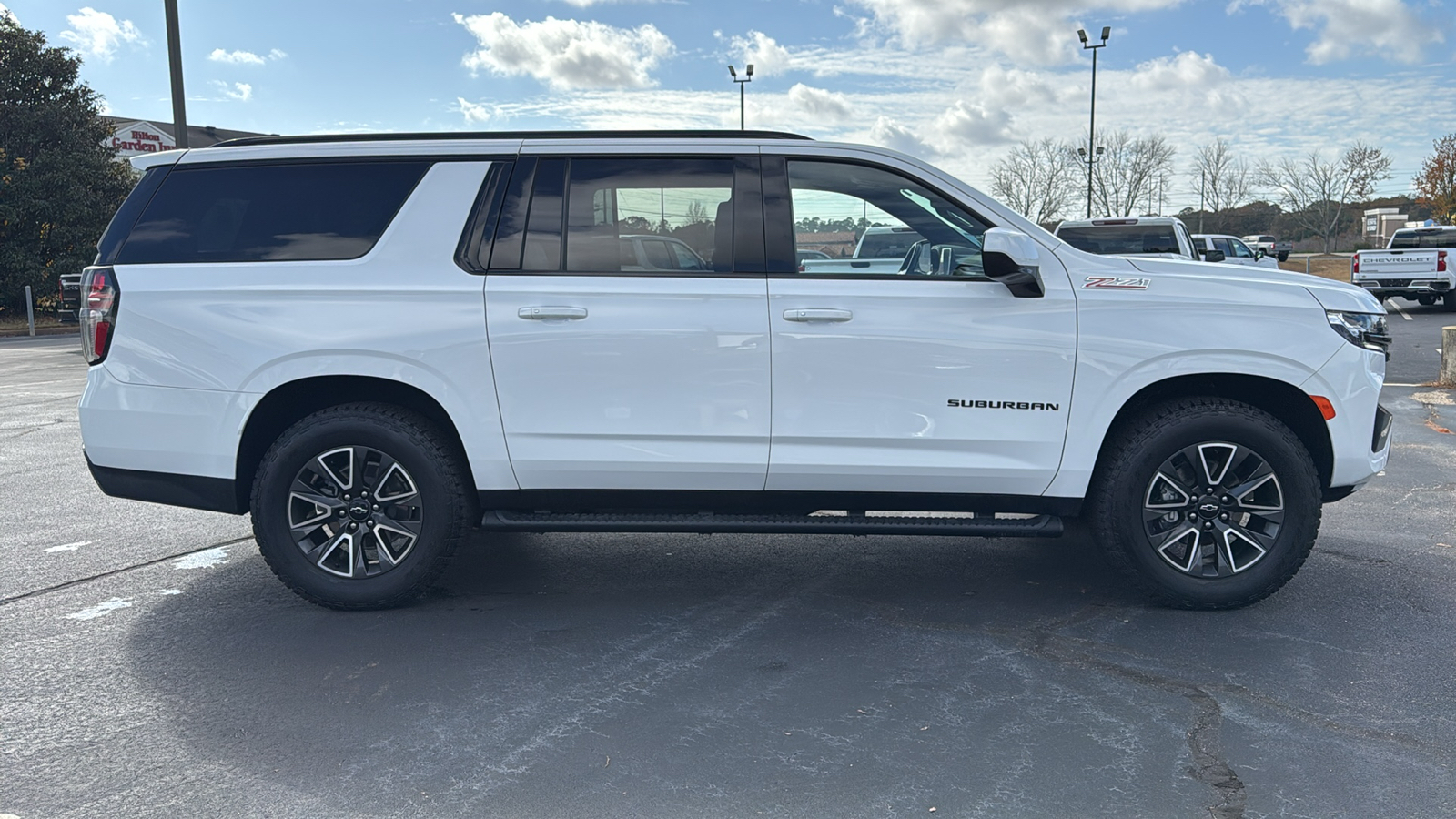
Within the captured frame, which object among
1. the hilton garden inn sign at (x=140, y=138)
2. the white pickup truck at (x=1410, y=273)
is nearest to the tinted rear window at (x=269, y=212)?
the white pickup truck at (x=1410, y=273)

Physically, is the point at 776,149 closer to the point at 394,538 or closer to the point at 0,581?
the point at 394,538

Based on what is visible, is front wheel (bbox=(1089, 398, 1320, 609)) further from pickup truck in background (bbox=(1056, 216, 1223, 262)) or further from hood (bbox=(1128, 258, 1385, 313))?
pickup truck in background (bbox=(1056, 216, 1223, 262))

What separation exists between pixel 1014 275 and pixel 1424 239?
26145mm

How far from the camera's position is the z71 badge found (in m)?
4.49

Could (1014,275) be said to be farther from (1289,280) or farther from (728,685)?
(728,685)

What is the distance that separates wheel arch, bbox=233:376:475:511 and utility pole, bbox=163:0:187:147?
12965 mm

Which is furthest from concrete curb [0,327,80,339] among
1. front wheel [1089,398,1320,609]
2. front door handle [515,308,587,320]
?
front wheel [1089,398,1320,609]

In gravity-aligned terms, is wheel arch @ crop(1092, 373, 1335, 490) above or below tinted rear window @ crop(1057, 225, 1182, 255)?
below

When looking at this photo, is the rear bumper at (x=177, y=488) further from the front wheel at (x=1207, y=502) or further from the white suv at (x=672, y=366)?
the front wheel at (x=1207, y=502)

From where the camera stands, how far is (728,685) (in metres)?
3.92

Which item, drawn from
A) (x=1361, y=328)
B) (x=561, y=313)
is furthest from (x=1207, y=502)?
(x=561, y=313)

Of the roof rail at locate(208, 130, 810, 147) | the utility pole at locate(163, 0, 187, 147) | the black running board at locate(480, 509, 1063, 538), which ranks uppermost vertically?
the utility pole at locate(163, 0, 187, 147)

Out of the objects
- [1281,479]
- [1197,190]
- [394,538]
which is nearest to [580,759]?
[394,538]

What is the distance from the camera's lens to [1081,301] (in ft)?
14.7
